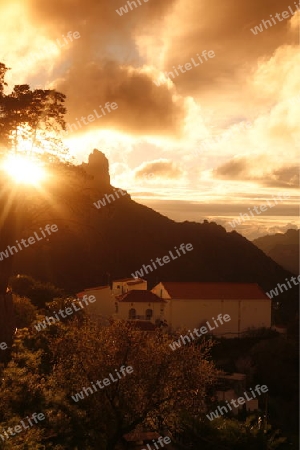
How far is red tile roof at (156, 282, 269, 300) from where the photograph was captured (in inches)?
2190

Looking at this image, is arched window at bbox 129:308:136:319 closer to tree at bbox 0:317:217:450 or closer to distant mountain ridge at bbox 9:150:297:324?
distant mountain ridge at bbox 9:150:297:324

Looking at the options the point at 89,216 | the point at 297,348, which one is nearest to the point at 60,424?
the point at 89,216

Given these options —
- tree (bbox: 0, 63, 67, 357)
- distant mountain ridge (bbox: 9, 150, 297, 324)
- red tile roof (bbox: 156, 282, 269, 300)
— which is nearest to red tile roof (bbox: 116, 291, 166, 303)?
red tile roof (bbox: 156, 282, 269, 300)

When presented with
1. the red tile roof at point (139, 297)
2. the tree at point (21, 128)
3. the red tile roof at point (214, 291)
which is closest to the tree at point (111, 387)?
the tree at point (21, 128)

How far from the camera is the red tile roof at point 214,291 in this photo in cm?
5562

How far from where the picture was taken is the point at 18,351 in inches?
801

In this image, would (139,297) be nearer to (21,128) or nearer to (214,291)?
(214,291)

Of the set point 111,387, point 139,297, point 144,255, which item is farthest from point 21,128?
point 144,255

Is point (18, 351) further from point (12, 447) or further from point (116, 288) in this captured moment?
point (116, 288)

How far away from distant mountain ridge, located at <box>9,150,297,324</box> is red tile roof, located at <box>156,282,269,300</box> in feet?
74.3

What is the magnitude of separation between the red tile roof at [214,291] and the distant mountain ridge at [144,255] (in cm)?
2266

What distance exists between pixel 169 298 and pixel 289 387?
53.5 feet

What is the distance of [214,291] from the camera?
187ft

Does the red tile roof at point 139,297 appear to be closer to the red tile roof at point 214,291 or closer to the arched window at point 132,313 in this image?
the arched window at point 132,313
